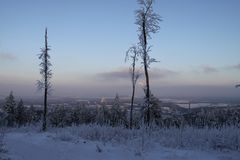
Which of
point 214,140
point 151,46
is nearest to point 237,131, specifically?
point 214,140

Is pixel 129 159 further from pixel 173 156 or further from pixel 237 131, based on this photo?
pixel 237 131

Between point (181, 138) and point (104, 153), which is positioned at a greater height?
point (181, 138)

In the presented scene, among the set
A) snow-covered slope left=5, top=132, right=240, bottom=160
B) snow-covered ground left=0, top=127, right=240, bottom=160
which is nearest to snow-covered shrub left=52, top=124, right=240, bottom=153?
snow-covered ground left=0, top=127, right=240, bottom=160

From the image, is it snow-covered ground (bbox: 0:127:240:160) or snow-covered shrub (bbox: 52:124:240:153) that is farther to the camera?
snow-covered shrub (bbox: 52:124:240:153)

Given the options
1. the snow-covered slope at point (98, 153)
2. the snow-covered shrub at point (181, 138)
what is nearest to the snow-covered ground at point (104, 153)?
the snow-covered slope at point (98, 153)

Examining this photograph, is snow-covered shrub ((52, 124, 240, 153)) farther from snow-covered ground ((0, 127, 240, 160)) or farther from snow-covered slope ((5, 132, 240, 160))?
snow-covered slope ((5, 132, 240, 160))

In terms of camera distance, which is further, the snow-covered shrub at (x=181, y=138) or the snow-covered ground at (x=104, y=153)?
the snow-covered shrub at (x=181, y=138)

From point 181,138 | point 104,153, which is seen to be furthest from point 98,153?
point 181,138

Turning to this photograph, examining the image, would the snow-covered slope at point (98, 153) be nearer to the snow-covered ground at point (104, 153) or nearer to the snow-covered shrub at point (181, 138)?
the snow-covered ground at point (104, 153)

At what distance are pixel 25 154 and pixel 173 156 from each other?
3.94m

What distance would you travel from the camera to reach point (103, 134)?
14062 millimetres

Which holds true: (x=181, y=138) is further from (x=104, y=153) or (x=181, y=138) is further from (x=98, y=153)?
(x=98, y=153)

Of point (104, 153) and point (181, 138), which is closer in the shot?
point (104, 153)

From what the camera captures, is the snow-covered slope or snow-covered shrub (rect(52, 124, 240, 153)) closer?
the snow-covered slope
